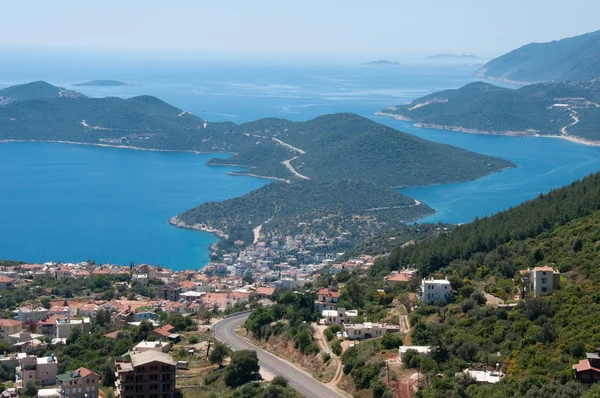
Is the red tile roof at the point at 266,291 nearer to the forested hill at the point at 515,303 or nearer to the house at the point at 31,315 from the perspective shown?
the forested hill at the point at 515,303

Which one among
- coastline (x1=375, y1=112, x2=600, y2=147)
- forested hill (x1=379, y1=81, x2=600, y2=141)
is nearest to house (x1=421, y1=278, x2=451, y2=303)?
coastline (x1=375, y1=112, x2=600, y2=147)

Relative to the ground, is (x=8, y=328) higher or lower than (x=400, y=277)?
lower

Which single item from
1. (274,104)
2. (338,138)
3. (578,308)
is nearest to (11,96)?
(274,104)

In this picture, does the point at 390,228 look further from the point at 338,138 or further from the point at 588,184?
the point at 338,138

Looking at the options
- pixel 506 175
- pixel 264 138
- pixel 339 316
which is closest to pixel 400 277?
pixel 339 316

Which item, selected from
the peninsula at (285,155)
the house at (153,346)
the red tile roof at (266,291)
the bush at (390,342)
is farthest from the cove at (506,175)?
the bush at (390,342)

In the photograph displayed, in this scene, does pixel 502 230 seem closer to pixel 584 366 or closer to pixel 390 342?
pixel 390 342
